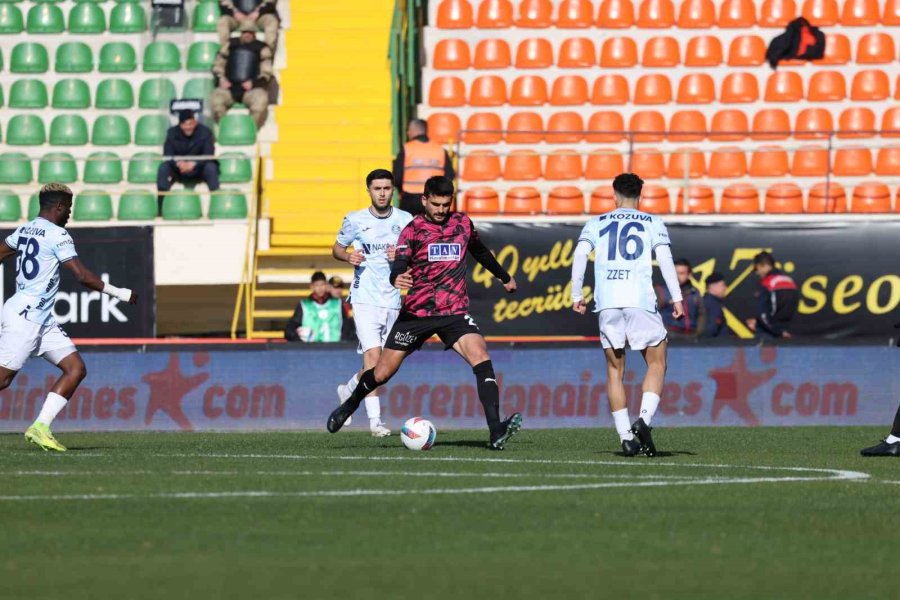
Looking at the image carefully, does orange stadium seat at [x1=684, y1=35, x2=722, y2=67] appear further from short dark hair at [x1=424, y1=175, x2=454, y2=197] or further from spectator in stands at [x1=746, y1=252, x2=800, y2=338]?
short dark hair at [x1=424, y1=175, x2=454, y2=197]

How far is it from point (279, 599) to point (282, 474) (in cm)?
431

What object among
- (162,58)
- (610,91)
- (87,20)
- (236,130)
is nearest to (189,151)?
(236,130)

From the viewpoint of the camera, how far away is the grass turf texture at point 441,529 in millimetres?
6258

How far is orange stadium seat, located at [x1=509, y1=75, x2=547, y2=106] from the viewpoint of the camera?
85.7ft

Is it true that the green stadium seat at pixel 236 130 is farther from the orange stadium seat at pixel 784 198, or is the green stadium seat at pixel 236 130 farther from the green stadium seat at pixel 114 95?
the orange stadium seat at pixel 784 198

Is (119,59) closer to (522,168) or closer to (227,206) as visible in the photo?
(227,206)

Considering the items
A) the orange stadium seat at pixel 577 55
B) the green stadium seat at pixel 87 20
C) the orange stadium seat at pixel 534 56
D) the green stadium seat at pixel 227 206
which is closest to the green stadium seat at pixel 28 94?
the green stadium seat at pixel 87 20

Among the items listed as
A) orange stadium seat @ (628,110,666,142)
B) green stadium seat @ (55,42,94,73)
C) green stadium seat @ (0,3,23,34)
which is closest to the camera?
orange stadium seat @ (628,110,666,142)

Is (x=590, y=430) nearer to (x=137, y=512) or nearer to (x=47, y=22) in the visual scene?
(x=137, y=512)

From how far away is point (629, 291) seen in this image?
39.3 feet

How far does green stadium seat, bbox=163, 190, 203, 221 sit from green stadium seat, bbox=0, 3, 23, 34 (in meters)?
5.53

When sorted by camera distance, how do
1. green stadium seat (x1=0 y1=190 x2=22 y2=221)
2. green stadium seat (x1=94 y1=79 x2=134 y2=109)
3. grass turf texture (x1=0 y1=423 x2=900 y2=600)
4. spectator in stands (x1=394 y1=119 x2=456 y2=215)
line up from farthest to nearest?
green stadium seat (x1=94 y1=79 x2=134 y2=109)
green stadium seat (x1=0 y1=190 x2=22 y2=221)
spectator in stands (x1=394 y1=119 x2=456 y2=215)
grass turf texture (x1=0 y1=423 x2=900 y2=600)

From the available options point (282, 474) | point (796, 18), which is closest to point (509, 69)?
point (796, 18)

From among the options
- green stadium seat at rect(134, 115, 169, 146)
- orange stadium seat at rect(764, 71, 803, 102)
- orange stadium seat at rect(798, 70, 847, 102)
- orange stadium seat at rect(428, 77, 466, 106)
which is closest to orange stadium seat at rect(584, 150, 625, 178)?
orange stadium seat at rect(428, 77, 466, 106)
